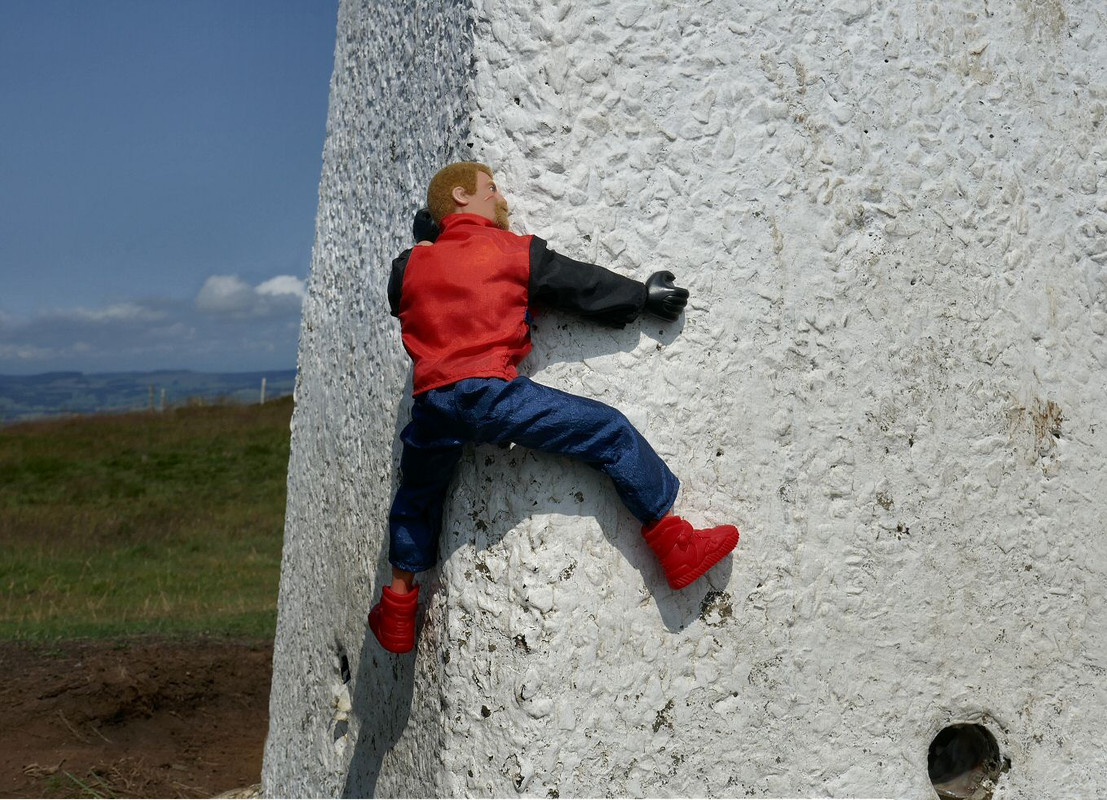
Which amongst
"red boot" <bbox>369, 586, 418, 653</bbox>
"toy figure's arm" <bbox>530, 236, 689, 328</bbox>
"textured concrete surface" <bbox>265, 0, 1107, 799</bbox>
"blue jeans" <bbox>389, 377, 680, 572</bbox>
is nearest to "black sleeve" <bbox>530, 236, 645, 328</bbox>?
"toy figure's arm" <bbox>530, 236, 689, 328</bbox>

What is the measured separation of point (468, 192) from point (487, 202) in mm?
63

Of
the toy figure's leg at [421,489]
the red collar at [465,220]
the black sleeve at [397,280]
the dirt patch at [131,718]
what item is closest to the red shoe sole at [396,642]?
the toy figure's leg at [421,489]

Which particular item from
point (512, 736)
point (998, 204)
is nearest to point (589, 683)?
point (512, 736)

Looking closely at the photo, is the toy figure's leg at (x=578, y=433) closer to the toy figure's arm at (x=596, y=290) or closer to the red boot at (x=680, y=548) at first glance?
the red boot at (x=680, y=548)

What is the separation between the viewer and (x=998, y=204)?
139 inches

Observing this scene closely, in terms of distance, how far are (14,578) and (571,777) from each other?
38.7 feet

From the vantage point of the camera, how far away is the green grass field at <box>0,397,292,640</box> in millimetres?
11078

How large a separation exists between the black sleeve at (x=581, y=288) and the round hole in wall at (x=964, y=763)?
196cm

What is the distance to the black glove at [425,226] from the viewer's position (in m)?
3.24

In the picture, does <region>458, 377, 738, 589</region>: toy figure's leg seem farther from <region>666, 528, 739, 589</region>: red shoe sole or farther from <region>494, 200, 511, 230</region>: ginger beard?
<region>494, 200, 511, 230</region>: ginger beard

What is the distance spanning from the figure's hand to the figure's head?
0.72 feet

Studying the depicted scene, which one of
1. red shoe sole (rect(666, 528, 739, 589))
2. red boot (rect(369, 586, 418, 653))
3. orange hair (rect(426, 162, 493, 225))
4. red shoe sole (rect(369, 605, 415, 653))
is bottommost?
red shoe sole (rect(369, 605, 415, 653))

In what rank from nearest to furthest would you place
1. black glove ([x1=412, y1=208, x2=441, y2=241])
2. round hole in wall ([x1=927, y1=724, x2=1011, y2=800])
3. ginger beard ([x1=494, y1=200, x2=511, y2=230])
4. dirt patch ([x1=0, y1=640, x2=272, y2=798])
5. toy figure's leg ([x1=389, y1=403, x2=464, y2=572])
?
toy figure's leg ([x1=389, y1=403, x2=464, y2=572])
ginger beard ([x1=494, y1=200, x2=511, y2=230])
black glove ([x1=412, y1=208, x2=441, y2=241])
round hole in wall ([x1=927, y1=724, x2=1011, y2=800])
dirt patch ([x1=0, y1=640, x2=272, y2=798])

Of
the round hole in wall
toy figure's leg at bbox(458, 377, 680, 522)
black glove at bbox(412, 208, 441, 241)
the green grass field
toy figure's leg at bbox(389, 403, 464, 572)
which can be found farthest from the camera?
the green grass field
